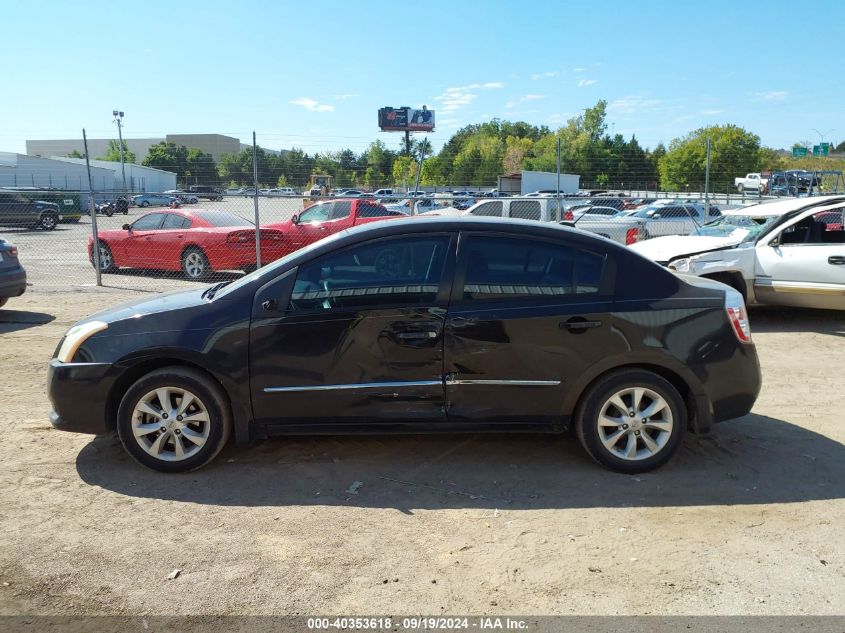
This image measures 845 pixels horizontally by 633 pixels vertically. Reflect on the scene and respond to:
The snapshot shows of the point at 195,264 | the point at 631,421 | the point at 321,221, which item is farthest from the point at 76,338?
the point at 321,221

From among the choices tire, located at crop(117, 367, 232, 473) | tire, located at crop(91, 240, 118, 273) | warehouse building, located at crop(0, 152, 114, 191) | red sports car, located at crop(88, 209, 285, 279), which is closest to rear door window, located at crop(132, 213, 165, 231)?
red sports car, located at crop(88, 209, 285, 279)

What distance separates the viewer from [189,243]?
43.9 feet

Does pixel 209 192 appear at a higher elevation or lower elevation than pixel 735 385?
higher

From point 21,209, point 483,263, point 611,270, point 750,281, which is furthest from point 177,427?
point 21,209

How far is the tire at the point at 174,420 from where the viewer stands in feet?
14.5

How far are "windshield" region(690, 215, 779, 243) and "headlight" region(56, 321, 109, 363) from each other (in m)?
8.28

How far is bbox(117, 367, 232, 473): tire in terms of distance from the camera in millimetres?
4410

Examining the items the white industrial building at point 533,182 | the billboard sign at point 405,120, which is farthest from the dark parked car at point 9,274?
the billboard sign at point 405,120

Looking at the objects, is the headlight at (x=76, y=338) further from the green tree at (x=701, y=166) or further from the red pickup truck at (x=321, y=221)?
the green tree at (x=701, y=166)

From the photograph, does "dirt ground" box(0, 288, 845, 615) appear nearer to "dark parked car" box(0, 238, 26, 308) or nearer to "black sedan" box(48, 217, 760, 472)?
"black sedan" box(48, 217, 760, 472)

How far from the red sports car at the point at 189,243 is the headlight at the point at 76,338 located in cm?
866

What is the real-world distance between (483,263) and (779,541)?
2.30 metres

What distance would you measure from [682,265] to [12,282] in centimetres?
911

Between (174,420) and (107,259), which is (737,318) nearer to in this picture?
(174,420)
